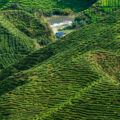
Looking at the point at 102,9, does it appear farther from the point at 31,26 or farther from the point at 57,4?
the point at 57,4

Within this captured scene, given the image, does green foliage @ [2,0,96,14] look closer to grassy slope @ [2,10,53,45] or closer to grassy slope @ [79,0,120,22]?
grassy slope @ [79,0,120,22]

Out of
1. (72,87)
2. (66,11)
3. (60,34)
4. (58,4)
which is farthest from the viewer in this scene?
(58,4)

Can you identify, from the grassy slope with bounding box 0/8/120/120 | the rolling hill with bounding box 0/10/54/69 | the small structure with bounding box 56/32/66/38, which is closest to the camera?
the grassy slope with bounding box 0/8/120/120

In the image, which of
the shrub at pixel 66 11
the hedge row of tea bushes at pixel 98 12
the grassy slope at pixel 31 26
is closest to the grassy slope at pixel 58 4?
the shrub at pixel 66 11

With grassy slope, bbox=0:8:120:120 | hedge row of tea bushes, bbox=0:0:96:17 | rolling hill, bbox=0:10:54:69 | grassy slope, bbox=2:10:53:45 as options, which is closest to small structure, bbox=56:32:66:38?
grassy slope, bbox=2:10:53:45

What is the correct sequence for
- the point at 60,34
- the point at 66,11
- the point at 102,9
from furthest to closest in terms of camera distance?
the point at 66,11 → the point at 102,9 → the point at 60,34

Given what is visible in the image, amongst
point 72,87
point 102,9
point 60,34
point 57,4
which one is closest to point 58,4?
point 57,4
